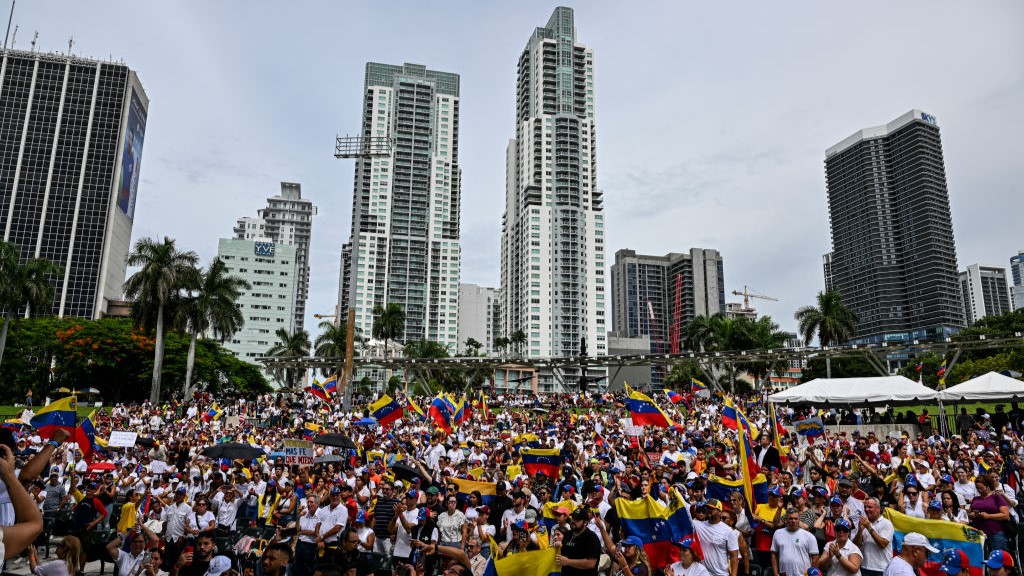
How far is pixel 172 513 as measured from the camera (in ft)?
40.6

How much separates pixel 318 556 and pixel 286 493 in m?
3.01

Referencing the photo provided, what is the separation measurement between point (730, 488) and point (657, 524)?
2595 millimetres

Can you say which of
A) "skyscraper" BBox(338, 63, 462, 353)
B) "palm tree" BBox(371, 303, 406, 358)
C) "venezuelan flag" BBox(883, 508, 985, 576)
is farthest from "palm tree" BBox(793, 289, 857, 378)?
"skyscraper" BBox(338, 63, 462, 353)

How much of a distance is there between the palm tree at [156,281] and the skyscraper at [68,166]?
89.0 metres

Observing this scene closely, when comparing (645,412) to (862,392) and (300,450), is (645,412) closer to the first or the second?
(300,450)

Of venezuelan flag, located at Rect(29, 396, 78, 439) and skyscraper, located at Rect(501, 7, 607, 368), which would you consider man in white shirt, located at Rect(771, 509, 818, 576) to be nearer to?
venezuelan flag, located at Rect(29, 396, 78, 439)

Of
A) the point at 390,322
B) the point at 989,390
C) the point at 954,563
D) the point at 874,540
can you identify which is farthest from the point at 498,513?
the point at 390,322

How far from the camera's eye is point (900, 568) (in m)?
7.09

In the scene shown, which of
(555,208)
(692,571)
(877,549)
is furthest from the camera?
(555,208)

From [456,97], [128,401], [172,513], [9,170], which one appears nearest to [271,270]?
[9,170]

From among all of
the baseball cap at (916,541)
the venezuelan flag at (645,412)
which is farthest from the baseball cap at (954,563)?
the venezuelan flag at (645,412)

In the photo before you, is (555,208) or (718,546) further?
(555,208)

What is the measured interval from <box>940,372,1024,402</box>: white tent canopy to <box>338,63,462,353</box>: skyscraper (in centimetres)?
14852

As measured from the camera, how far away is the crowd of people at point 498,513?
26.7ft
